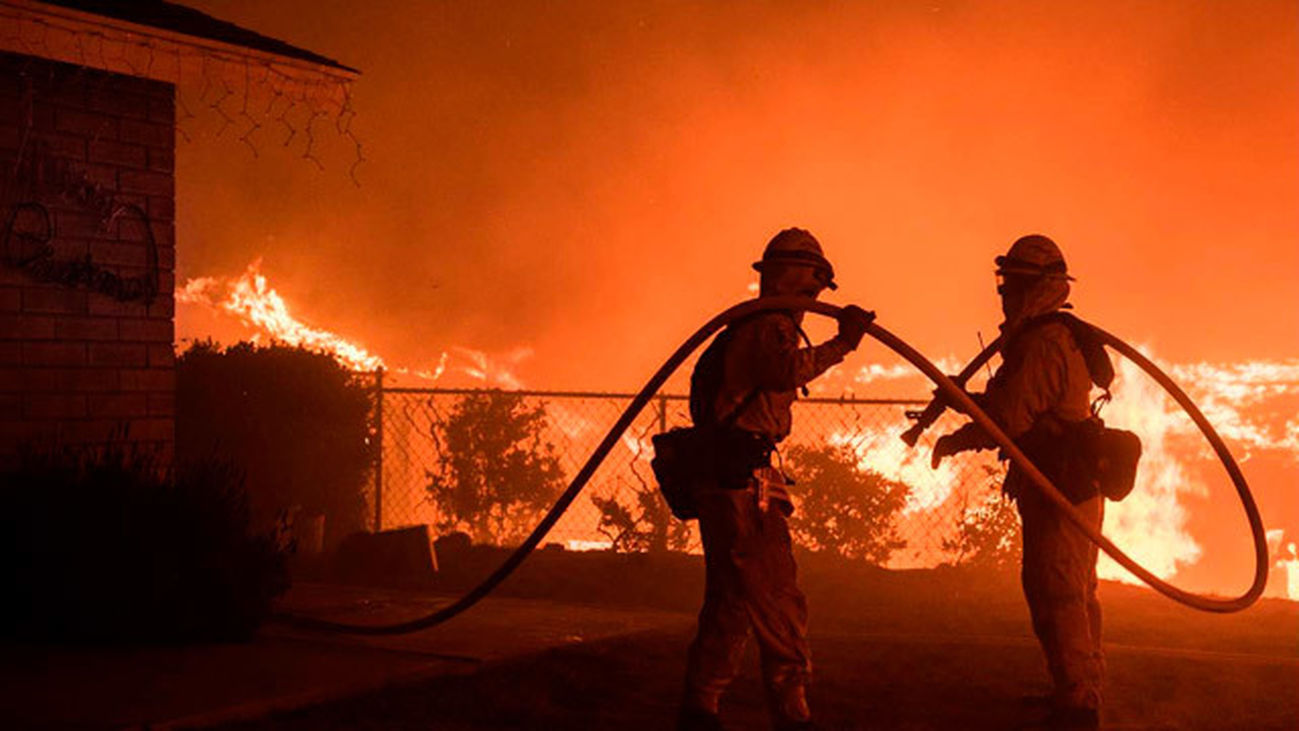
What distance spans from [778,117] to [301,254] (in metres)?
6.59

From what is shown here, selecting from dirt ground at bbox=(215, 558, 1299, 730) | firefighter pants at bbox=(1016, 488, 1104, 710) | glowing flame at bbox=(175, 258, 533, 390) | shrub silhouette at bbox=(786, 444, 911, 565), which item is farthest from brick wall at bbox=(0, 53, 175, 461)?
glowing flame at bbox=(175, 258, 533, 390)

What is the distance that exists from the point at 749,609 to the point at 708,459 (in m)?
0.65

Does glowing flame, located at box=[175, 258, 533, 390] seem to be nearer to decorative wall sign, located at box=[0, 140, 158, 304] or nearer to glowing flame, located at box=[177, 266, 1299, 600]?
glowing flame, located at box=[177, 266, 1299, 600]

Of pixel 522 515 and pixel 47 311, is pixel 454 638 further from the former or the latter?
pixel 522 515

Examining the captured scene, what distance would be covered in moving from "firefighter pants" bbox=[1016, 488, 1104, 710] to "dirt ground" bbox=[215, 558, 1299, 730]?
0.98ft

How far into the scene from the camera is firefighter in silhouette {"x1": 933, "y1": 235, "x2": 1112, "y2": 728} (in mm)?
6996

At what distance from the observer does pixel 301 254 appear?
2022 centimetres

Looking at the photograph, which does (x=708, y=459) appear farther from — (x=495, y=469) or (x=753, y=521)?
(x=495, y=469)

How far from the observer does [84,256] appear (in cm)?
899

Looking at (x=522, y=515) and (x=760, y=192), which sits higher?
(x=760, y=192)

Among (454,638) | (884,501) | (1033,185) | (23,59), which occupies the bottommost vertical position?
(454,638)

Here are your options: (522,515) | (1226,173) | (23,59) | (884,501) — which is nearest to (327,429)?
(522,515)

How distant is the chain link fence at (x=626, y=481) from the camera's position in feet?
42.8

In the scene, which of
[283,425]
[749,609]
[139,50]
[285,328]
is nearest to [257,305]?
[285,328]
